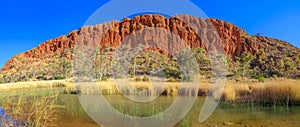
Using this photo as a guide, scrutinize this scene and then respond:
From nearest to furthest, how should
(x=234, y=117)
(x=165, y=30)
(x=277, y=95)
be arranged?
(x=234, y=117), (x=277, y=95), (x=165, y=30)

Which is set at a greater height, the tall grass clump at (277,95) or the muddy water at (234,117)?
the tall grass clump at (277,95)

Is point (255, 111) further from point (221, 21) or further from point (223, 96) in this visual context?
point (221, 21)

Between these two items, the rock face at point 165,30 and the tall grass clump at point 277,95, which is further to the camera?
the rock face at point 165,30

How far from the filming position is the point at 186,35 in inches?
3883

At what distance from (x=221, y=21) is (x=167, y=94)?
364 feet

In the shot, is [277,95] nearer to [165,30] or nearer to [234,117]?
[234,117]

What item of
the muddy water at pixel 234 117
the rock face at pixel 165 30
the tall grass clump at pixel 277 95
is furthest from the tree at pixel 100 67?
the rock face at pixel 165 30

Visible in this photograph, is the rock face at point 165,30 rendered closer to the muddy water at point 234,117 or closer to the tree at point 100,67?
the tree at point 100,67

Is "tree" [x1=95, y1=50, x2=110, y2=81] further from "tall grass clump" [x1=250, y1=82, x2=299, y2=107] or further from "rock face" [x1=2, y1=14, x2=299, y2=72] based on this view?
"rock face" [x1=2, y1=14, x2=299, y2=72]

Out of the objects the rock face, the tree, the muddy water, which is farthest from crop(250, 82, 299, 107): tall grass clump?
the rock face

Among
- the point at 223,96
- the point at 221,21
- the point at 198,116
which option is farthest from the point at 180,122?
the point at 221,21

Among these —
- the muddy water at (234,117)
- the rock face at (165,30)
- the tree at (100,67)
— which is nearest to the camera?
the muddy water at (234,117)

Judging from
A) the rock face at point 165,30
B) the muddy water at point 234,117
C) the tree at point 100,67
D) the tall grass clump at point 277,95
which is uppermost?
the rock face at point 165,30

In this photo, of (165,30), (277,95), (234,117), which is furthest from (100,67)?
(165,30)
